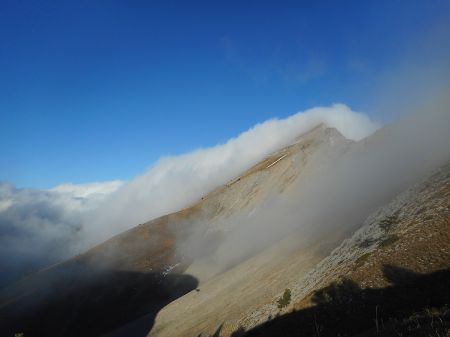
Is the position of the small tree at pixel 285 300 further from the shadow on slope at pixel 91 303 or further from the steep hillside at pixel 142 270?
the shadow on slope at pixel 91 303

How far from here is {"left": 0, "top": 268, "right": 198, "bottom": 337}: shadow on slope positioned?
11125 centimetres

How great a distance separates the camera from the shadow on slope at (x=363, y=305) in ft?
98.2

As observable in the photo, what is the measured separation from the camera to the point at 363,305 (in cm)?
3369

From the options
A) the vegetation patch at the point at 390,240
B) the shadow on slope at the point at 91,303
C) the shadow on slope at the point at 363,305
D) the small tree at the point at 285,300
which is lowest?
the shadow on slope at the point at 363,305

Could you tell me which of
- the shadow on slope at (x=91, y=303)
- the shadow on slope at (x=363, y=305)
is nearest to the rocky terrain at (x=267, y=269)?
the shadow on slope at (x=363, y=305)

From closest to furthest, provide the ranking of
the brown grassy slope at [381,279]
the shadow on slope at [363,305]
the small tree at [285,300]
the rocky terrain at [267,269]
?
the shadow on slope at [363,305], the brown grassy slope at [381,279], the rocky terrain at [267,269], the small tree at [285,300]

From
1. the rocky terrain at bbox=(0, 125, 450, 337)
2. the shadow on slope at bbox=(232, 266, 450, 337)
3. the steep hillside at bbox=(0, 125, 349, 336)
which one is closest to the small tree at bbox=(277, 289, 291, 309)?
the rocky terrain at bbox=(0, 125, 450, 337)

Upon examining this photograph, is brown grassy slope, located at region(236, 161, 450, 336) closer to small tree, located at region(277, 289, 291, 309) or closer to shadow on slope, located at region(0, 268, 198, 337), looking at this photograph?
small tree, located at region(277, 289, 291, 309)

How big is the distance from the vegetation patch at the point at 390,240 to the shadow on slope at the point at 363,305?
15.2ft

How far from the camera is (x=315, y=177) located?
13888 centimetres

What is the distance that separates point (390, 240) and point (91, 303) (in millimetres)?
110684

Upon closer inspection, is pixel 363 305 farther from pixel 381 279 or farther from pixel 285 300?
pixel 285 300

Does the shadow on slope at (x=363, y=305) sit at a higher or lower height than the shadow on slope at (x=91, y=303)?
lower

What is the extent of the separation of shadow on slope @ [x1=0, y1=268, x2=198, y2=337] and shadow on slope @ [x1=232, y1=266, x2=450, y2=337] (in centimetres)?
7185
